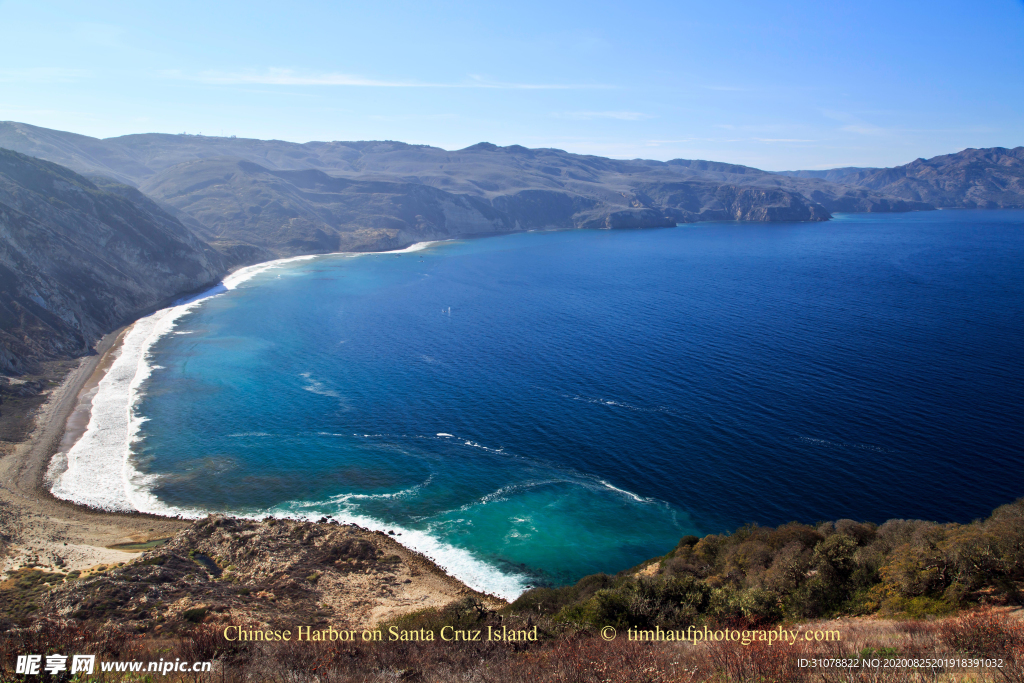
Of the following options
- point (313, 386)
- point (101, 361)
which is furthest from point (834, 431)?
point (101, 361)

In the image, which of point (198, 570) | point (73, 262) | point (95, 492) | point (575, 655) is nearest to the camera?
point (575, 655)

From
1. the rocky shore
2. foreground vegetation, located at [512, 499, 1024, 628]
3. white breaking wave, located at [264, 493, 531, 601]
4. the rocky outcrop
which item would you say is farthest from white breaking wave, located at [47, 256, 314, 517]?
foreground vegetation, located at [512, 499, 1024, 628]

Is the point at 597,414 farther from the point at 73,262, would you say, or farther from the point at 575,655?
the point at 73,262

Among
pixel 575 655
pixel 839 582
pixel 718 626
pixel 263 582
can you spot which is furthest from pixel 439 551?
pixel 839 582

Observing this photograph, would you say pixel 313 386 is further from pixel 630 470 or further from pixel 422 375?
pixel 630 470

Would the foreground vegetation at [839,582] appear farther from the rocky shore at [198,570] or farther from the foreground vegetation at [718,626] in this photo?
the rocky shore at [198,570]

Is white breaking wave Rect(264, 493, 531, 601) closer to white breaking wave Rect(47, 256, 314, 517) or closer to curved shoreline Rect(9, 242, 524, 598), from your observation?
curved shoreline Rect(9, 242, 524, 598)
